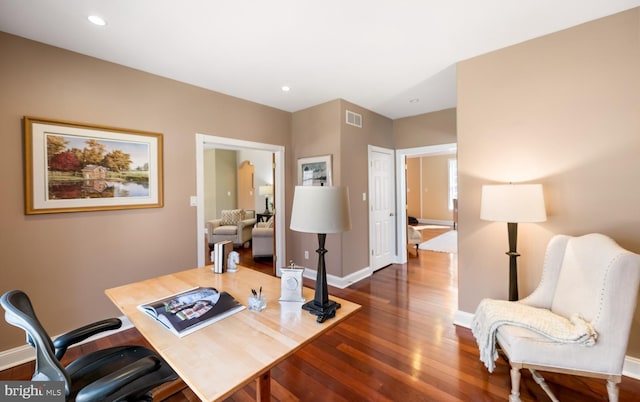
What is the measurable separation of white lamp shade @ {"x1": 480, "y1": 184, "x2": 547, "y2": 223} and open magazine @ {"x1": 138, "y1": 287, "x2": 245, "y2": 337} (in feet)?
6.45

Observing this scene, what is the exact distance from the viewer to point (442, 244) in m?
6.33

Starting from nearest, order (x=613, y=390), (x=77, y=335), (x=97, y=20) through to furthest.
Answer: (x=77, y=335)
(x=613, y=390)
(x=97, y=20)

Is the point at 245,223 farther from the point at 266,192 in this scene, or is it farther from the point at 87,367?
the point at 87,367

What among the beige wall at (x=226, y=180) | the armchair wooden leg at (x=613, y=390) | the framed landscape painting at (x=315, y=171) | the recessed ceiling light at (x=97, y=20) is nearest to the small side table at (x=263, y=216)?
the beige wall at (x=226, y=180)

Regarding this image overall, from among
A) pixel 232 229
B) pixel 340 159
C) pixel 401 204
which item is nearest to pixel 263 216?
pixel 232 229

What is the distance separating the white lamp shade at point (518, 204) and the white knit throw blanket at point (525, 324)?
2.06 feet

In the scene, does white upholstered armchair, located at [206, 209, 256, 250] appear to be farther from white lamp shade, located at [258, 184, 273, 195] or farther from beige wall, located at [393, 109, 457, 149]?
beige wall, located at [393, 109, 457, 149]

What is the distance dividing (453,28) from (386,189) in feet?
9.17

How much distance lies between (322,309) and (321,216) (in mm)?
479

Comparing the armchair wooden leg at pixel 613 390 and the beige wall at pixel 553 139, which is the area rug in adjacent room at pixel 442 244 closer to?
the beige wall at pixel 553 139

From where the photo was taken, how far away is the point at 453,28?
212 centimetres

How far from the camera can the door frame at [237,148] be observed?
3189 millimetres

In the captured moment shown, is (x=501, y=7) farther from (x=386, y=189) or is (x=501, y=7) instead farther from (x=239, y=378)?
(x=386, y=189)

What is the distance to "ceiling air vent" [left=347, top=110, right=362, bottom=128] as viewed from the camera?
3835mm
